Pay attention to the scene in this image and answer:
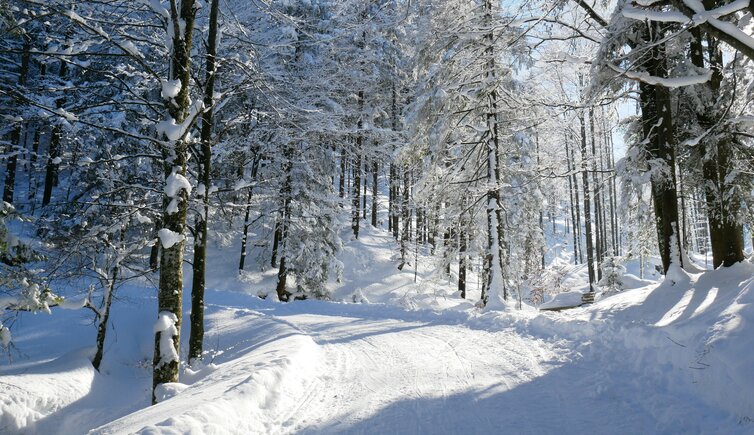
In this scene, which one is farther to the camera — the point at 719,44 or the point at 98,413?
the point at 719,44

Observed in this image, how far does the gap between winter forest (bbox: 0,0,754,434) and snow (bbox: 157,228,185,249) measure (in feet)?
0.09

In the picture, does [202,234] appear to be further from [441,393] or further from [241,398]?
[441,393]

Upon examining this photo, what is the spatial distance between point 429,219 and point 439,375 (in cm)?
920

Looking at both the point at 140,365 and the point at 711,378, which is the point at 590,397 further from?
the point at 140,365

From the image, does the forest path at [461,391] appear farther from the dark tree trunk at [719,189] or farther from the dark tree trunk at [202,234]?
the dark tree trunk at [719,189]

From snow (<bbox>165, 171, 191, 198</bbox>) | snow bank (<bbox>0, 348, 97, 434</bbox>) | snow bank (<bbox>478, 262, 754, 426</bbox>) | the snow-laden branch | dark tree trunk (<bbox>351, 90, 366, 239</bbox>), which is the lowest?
snow bank (<bbox>0, 348, 97, 434</bbox>)

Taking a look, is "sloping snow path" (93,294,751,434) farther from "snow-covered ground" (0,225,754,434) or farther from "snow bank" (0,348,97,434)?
"snow bank" (0,348,97,434)

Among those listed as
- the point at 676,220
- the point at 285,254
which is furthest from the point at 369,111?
the point at 676,220

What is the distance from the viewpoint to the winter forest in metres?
4.86

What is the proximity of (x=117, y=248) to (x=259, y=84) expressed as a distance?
651cm

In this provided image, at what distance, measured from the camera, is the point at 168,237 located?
5754 millimetres

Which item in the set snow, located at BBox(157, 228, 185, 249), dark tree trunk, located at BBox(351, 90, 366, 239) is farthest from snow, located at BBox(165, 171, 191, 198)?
dark tree trunk, located at BBox(351, 90, 366, 239)

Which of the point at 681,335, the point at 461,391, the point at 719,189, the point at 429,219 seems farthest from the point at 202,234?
the point at 719,189

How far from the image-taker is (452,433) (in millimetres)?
4242
